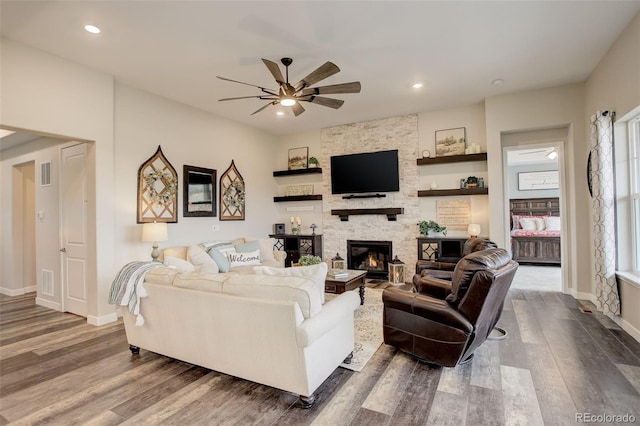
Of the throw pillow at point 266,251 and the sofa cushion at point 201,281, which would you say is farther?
the throw pillow at point 266,251

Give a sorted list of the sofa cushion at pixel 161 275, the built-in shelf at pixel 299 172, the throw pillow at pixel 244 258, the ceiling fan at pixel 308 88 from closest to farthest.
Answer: the sofa cushion at pixel 161 275
the ceiling fan at pixel 308 88
the throw pillow at pixel 244 258
the built-in shelf at pixel 299 172

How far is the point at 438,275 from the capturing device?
3988 mm

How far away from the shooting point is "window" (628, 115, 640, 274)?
11.7ft

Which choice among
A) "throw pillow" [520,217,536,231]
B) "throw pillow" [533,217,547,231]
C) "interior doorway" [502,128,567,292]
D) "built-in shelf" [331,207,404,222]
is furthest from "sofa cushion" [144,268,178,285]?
"throw pillow" [533,217,547,231]

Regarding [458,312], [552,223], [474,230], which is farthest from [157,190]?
[552,223]

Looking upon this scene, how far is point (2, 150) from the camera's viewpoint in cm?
596

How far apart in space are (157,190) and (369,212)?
151 inches

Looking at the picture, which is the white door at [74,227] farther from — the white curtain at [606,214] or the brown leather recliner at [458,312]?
the white curtain at [606,214]

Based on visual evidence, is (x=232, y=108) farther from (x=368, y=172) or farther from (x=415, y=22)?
(x=415, y=22)

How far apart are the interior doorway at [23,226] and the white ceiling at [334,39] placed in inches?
132

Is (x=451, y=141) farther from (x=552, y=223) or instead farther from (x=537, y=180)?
(x=537, y=180)

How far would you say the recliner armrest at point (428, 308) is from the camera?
2.52 m

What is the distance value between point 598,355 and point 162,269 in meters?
4.01

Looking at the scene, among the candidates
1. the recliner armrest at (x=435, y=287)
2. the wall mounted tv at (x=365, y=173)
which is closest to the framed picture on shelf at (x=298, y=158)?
the wall mounted tv at (x=365, y=173)
